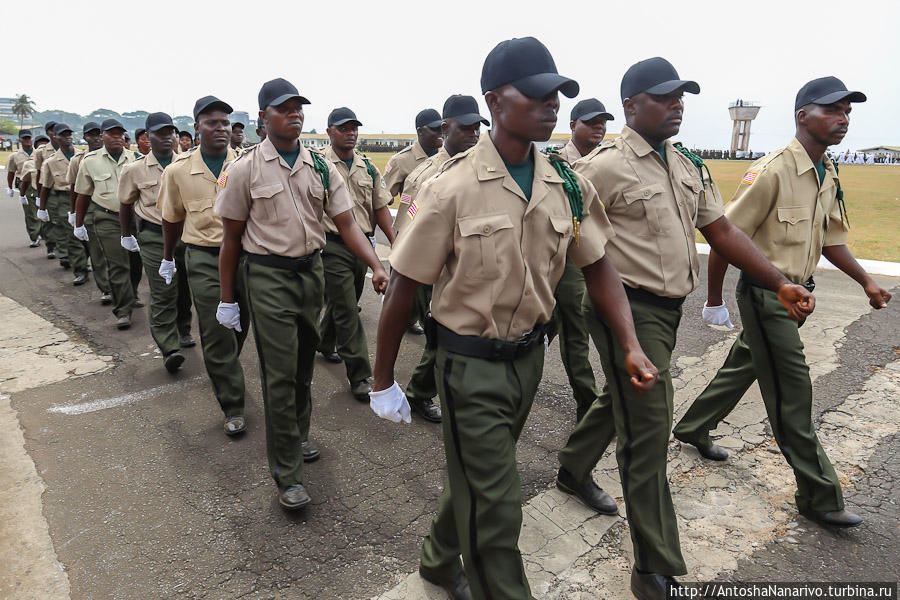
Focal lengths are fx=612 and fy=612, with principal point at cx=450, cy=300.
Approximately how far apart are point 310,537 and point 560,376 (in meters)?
2.80

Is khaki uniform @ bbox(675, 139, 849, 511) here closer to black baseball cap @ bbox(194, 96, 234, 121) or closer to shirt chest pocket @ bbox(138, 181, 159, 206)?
black baseball cap @ bbox(194, 96, 234, 121)

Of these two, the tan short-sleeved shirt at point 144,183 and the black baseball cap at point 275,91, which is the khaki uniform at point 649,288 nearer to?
the black baseball cap at point 275,91

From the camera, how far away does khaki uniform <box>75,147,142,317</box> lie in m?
6.79

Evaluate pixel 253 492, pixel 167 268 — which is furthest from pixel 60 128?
pixel 253 492

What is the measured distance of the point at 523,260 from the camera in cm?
218

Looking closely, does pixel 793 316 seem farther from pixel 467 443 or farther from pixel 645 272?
pixel 467 443

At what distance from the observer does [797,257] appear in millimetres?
3443

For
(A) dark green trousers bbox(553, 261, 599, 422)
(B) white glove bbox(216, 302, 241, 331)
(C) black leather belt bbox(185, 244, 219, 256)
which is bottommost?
(A) dark green trousers bbox(553, 261, 599, 422)

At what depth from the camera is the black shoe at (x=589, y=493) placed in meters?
3.33

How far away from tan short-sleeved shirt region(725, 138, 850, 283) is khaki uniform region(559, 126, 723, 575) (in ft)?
1.57

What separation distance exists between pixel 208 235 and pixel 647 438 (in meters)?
3.43

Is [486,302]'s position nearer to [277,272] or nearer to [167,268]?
[277,272]

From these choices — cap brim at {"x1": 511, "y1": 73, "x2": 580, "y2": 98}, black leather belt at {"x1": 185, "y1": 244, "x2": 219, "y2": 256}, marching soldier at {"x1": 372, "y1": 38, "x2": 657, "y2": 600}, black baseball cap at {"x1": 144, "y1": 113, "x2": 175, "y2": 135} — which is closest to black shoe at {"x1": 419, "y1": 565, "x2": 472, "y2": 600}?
marching soldier at {"x1": 372, "y1": 38, "x2": 657, "y2": 600}

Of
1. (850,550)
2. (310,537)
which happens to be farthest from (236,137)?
(850,550)
